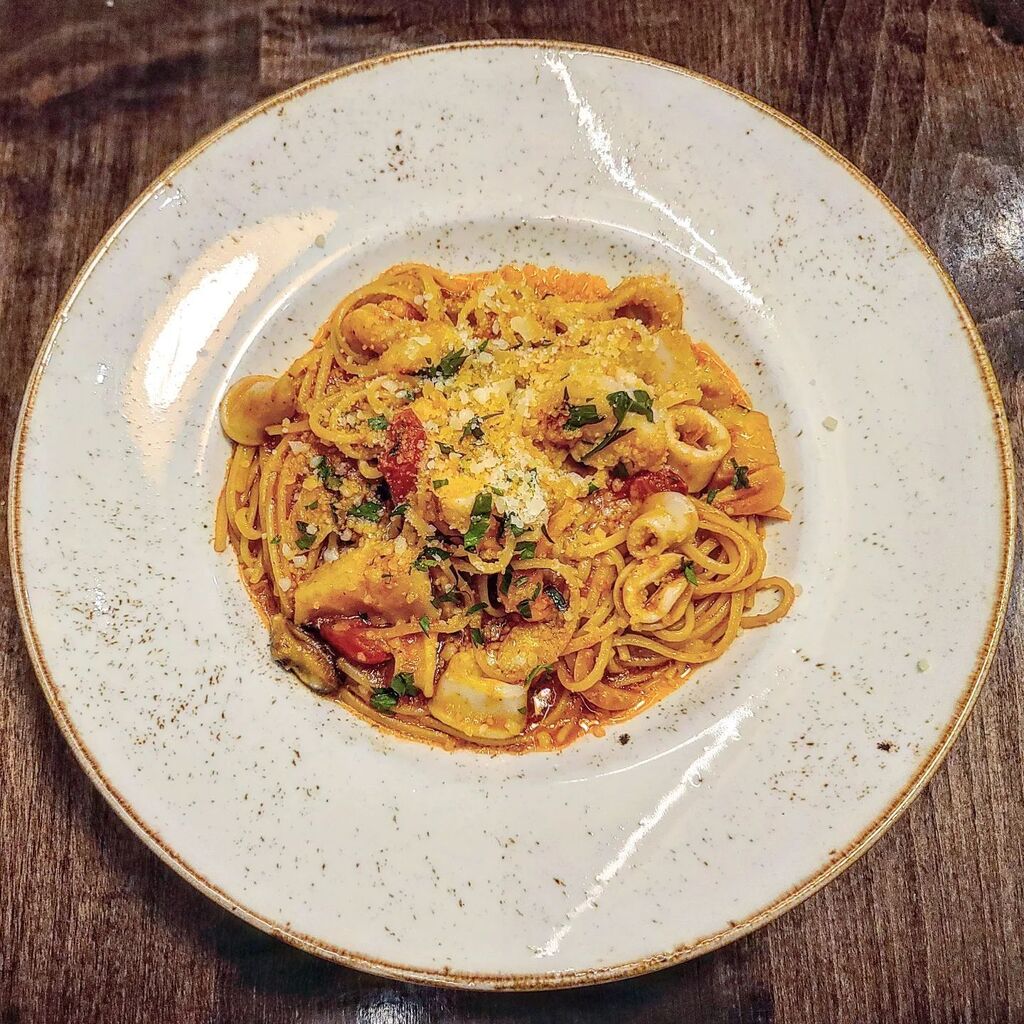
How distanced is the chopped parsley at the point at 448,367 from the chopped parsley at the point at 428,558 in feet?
2.45

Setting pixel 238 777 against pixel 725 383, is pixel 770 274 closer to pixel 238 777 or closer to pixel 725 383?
pixel 725 383

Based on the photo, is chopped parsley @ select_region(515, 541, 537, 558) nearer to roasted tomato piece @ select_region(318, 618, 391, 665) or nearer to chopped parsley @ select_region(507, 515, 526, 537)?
chopped parsley @ select_region(507, 515, 526, 537)

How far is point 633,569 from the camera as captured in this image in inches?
155

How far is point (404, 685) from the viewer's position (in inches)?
153

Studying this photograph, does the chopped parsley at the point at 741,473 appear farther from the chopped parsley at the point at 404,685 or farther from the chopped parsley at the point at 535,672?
the chopped parsley at the point at 404,685

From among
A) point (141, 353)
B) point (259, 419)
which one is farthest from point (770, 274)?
point (141, 353)

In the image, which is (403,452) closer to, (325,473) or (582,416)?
(325,473)

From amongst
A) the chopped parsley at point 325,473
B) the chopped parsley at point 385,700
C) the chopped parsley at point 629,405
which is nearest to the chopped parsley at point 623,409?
the chopped parsley at point 629,405

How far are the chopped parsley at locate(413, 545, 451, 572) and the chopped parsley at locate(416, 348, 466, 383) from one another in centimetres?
75

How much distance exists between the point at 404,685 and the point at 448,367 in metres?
1.43

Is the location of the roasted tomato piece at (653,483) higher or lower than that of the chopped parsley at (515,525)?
higher

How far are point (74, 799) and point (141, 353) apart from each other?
2185 mm

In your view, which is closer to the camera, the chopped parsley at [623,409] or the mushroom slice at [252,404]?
the chopped parsley at [623,409]

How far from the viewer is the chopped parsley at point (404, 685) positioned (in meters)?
3.87
